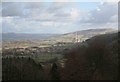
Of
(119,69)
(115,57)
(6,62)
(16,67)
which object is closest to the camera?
(119,69)

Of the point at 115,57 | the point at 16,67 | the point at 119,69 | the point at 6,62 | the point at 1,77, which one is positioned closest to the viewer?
the point at 119,69

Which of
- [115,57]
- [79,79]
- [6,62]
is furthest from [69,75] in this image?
[6,62]

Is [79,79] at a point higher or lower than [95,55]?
lower

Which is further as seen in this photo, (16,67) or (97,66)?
(16,67)

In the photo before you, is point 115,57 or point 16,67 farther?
point 16,67

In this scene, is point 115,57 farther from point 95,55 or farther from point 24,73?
point 24,73

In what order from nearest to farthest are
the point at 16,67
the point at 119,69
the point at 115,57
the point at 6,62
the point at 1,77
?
the point at 119,69 → the point at 115,57 → the point at 1,77 → the point at 16,67 → the point at 6,62

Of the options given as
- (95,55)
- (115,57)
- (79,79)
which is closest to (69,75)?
(79,79)

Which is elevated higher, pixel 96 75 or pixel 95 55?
pixel 95 55

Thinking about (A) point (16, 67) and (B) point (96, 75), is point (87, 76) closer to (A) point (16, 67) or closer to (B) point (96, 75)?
(B) point (96, 75)
